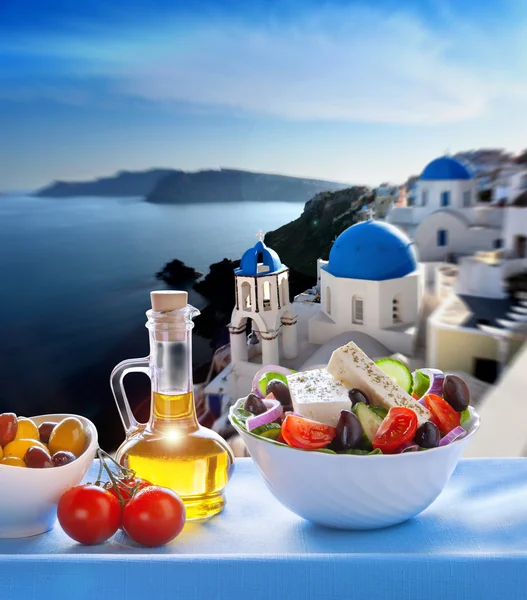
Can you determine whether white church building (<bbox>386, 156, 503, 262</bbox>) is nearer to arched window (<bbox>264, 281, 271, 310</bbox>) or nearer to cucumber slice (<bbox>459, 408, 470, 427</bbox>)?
arched window (<bbox>264, 281, 271, 310</bbox>)

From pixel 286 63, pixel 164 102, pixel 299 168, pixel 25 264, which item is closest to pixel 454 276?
pixel 299 168

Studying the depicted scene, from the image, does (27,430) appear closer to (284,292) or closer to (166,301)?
(166,301)

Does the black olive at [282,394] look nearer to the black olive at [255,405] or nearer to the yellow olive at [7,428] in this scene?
the black olive at [255,405]

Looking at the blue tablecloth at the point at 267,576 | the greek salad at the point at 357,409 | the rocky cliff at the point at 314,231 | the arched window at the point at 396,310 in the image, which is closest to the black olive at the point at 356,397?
the greek salad at the point at 357,409

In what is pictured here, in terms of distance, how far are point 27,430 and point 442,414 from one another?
0.28 metres

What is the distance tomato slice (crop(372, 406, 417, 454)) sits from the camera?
1.33ft

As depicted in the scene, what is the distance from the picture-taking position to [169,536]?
421 millimetres

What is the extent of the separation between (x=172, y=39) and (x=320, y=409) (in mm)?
2620

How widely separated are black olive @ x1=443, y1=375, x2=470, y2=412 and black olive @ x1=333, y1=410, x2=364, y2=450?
0.31ft

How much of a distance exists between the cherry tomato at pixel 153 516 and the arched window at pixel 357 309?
12.2 feet

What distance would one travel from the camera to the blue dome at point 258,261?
306 cm

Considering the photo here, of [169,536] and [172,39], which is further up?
[172,39]

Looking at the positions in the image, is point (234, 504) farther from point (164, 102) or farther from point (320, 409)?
point (164, 102)

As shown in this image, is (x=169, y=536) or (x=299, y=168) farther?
(x=299, y=168)
